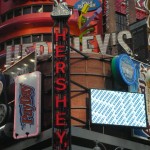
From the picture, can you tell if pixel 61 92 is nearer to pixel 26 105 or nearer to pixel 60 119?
pixel 60 119

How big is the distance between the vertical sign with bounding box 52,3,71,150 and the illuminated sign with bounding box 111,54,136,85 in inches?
213

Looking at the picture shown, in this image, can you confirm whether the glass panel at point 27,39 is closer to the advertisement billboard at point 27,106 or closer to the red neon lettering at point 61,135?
the advertisement billboard at point 27,106

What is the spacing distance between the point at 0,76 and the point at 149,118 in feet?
44.2

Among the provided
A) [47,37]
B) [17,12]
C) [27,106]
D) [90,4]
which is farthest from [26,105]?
[90,4]

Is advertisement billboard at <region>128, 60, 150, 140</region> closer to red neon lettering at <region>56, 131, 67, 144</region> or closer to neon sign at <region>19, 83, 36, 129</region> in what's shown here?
red neon lettering at <region>56, 131, 67, 144</region>

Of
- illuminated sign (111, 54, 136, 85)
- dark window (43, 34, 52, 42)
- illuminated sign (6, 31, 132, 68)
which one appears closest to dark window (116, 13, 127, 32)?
dark window (43, 34, 52, 42)

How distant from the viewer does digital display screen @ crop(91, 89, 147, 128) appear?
39.0m

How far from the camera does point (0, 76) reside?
43.4m

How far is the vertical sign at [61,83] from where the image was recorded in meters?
34.8

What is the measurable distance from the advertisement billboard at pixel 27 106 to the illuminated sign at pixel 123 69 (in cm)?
668

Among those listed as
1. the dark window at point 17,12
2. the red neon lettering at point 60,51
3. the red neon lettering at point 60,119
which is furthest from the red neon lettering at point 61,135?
the dark window at point 17,12

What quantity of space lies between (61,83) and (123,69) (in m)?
6.96

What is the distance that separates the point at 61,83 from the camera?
3650 cm

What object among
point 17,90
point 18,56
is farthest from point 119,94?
point 18,56
